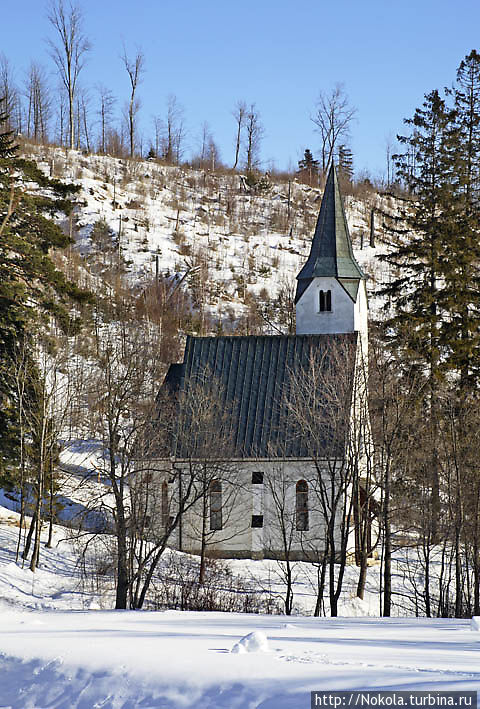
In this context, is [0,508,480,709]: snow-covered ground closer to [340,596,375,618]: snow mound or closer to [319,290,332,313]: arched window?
[340,596,375,618]: snow mound

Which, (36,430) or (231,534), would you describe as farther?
(231,534)

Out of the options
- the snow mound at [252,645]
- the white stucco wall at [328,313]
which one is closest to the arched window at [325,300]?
the white stucco wall at [328,313]

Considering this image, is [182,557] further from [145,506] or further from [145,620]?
[145,620]

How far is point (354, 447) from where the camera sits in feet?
80.2

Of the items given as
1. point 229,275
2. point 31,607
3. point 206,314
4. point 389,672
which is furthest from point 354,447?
point 229,275

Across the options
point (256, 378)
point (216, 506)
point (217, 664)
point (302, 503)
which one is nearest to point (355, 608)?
point (302, 503)

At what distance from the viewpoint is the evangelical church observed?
30.9 meters

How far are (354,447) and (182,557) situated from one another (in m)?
9.85

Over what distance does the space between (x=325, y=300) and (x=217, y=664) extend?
3165cm

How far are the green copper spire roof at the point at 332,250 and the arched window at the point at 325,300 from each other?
76 centimetres

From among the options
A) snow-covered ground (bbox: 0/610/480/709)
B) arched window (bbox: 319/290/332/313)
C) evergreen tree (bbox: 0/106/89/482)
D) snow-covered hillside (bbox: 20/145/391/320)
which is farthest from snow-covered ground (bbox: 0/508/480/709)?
snow-covered hillside (bbox: 20/145/391/320)

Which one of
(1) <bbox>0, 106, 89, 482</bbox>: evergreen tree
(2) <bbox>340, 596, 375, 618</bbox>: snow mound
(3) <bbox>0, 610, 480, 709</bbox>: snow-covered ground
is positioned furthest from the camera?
(1) <bbox>0, 106, 89, 482</bbox>: evergreen tree

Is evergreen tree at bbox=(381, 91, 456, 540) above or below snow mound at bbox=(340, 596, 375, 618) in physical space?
above

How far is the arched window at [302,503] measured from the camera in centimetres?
3419
